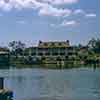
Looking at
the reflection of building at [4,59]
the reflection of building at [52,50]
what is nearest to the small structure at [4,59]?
the reflection of building at [4,59]

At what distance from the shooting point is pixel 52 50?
528 feet

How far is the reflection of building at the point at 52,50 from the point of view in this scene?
160m

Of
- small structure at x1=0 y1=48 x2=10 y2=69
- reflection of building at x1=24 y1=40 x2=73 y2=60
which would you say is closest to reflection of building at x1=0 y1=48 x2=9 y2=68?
small structure at x1=0 y1=48 x2=10 y2=69

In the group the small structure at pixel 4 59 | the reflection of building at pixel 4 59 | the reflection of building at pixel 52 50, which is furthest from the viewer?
the reflection of building at pixel 52 50

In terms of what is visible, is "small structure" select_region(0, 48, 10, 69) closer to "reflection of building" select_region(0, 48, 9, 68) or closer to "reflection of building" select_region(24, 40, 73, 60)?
"reflection of building" select_region(0, 48, 9, 68)

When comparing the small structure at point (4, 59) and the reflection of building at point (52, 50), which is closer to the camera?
the small structure at point (4, 59)

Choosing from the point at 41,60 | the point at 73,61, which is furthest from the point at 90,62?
the point at 41,60

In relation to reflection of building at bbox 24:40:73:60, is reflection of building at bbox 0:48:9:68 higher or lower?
lower

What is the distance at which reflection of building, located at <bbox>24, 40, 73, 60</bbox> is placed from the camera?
160 m

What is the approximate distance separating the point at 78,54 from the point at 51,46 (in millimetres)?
9561

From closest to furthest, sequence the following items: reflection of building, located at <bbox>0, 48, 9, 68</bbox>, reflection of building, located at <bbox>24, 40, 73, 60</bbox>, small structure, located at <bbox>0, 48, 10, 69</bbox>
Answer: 1. small structure, located at <bbox>0, 48, 10, 69</bbox>
2. reflection of building, located at <bbox>0, 48, 9, 68</bbox>
3. reflection of building, located at <bbox>24, 40, 73, 60</bbox>

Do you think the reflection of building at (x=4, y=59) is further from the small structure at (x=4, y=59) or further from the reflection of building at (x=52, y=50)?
the reflection of building at (x=52, y=50)

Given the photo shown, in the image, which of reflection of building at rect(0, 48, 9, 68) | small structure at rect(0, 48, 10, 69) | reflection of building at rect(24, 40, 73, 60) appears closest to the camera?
small structure at rect(0, 48, 10, 69)

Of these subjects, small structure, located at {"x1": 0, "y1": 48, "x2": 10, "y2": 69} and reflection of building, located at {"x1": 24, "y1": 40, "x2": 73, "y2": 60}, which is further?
reflection of building, located at {"x1": 24, "y1": 40, "x2": 73, "y2": 60}
